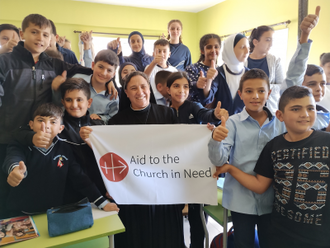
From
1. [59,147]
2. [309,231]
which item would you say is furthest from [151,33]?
[309,231]

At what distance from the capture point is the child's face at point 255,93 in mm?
1739

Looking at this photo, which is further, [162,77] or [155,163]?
[162,77]

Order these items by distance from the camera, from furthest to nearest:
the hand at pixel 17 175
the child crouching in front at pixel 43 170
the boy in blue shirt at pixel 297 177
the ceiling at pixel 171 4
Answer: the ceiling at pixel 171 4
the child crouching in front at pixel 43 170
the hand at pixel 17 175
the boy in blue shirt at pixel 297 177

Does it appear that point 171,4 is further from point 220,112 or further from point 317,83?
point 220,112

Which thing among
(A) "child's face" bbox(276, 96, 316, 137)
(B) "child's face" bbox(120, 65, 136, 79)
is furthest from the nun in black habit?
(A) "child's face" bbox(276, 96, 316, 137)

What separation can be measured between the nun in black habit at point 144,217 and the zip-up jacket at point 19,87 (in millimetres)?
684

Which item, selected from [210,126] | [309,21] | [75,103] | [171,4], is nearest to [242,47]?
[309,21]

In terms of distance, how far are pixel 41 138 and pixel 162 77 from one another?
4.51ft

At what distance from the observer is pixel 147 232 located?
1.94m

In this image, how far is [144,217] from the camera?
1941 mm

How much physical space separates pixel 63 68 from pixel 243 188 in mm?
1806

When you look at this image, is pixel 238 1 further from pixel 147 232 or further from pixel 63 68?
pixel 147 232

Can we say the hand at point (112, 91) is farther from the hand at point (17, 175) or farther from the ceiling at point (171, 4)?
the ceiling at point (171, 4)

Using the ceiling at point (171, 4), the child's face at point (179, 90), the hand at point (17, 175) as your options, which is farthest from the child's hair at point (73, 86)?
the ceiling at point (171, 4)
